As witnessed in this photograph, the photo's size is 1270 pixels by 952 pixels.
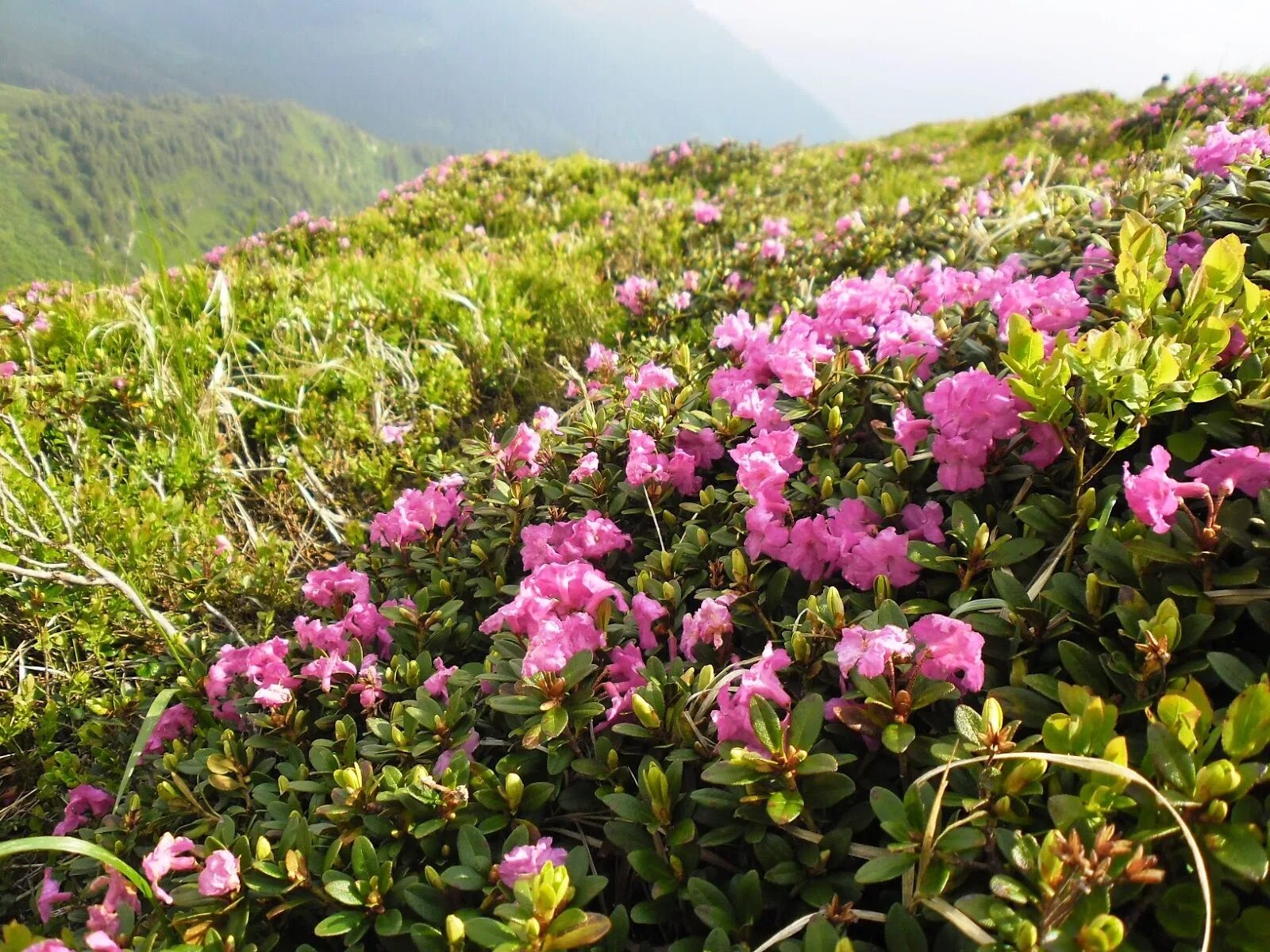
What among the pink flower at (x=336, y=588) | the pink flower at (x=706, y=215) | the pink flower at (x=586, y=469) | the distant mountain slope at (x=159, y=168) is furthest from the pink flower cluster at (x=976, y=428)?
the pink flower at (x=706, y=215)

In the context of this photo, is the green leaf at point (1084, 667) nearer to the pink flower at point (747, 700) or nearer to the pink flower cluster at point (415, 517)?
the pink flower at point (747, 700)

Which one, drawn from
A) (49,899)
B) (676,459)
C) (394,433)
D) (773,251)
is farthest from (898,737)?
(773,251)

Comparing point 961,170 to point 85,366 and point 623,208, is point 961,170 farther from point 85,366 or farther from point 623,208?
point 85,366

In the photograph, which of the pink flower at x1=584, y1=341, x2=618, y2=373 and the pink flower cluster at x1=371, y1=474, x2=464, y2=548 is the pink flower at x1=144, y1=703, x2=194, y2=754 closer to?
the pink flower cluster at x1=371, y1=474, x2=464, y2=548

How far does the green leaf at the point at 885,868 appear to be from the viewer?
42.2 inches

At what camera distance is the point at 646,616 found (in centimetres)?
175

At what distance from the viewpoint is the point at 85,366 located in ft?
11.7

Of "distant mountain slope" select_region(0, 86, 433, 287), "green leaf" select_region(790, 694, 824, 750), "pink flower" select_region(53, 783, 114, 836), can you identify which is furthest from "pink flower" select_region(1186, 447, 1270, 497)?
"distant mountain slope" select_region(0, 86, 433, 287)

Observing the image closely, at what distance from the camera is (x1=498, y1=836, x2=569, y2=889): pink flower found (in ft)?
4.21

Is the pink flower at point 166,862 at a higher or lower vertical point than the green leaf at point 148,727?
higher

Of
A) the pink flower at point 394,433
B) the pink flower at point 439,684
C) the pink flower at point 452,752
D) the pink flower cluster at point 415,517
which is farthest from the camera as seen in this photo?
the pink flower at point 394,433

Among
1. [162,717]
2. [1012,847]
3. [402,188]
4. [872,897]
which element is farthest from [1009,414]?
[402,188]

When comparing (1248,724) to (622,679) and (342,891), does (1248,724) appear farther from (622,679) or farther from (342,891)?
(342,891)

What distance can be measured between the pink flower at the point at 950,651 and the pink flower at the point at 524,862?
77 centimetres
